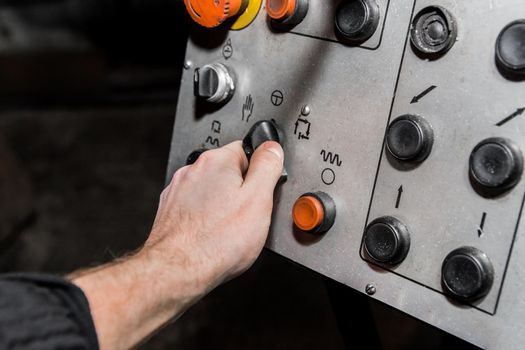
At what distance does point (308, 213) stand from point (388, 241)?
0.10 metres

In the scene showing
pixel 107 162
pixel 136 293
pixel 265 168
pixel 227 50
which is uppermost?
pixel 227 50

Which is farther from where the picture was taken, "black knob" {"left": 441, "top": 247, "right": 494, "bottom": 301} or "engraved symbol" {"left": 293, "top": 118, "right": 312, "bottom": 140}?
"engraved symbol" {"left": 293, "top": 118, "right": 312, "bottom": 140}

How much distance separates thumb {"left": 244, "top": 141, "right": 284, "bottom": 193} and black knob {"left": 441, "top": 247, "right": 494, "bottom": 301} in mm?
211

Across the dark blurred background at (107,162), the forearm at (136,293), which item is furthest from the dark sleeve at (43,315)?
the dark blurred background at (107,162)

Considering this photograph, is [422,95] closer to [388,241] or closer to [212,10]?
[388,241]

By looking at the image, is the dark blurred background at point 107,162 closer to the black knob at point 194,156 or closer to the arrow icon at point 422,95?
the black knob at point 194,156

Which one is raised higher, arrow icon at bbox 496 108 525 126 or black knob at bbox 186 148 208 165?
arrow icon at bbox 496 108 525 126

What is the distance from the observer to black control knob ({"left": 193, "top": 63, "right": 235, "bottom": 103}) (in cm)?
78

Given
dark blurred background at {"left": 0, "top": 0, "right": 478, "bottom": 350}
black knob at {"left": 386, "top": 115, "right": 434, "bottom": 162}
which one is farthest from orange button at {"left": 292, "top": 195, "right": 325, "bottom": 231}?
dark blurred background at {"left": 0, "top": 0, "right": 478, "bottom": 350}

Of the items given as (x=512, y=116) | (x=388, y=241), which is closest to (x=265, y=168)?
(x=388, y=241)

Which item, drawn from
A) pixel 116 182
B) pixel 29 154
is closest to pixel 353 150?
pixel 116 182

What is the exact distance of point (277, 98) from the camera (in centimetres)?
75

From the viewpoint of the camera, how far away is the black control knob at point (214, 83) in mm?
781

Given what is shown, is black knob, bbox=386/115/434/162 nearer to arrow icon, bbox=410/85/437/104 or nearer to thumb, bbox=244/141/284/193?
arrow icon, bbox=410/85/437/104
